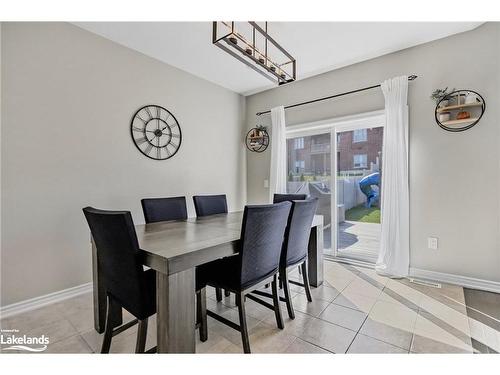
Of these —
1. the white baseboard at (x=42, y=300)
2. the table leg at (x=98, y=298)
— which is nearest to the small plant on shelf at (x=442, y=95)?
the table leg at (x=98, y=298)

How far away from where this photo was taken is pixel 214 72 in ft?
11.2

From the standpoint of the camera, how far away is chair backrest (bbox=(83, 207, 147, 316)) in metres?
1.24

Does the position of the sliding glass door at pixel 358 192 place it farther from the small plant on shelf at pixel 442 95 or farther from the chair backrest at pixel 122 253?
the chair backrest at pixel 122 253

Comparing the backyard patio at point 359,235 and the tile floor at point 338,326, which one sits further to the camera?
the backyard patio at point 359,235

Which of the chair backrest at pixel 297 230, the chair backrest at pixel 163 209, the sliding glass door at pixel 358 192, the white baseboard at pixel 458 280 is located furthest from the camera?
the sliding glass door at pixel 358 192

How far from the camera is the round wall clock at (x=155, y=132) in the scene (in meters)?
2.86

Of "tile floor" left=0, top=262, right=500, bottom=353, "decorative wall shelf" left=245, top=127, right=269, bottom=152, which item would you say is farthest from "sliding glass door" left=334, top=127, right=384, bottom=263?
"decorative wall shelf" left=245, top=127, right=269, bottom=152

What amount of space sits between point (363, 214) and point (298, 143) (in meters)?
1.41

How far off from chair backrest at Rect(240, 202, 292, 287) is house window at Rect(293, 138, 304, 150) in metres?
2.29

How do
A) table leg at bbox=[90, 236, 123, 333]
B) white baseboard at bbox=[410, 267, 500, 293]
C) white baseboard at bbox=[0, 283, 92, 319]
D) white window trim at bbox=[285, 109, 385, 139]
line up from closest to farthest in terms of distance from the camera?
table leg at bbox=[90, 236, 123, 333], white baseboard at bbox=[0, 283, 92, 319], white baseboard at bbox=[410, 267, 500, 293], white window trim at bbox=[285, 109, 385, 139]

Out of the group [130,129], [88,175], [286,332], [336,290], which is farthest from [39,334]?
[336,290]

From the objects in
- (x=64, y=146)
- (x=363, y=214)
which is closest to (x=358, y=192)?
(x=363, y=214)

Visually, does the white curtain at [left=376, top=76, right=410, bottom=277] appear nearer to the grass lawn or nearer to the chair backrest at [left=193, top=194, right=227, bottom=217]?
the grass lawn

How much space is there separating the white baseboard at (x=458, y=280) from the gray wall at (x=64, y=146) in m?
3.12
